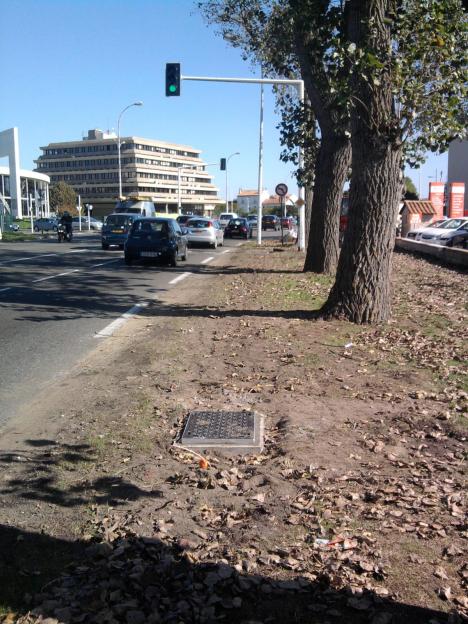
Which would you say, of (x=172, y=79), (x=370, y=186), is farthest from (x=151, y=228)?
(x=370, y=186)

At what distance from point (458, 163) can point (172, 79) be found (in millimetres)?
57487

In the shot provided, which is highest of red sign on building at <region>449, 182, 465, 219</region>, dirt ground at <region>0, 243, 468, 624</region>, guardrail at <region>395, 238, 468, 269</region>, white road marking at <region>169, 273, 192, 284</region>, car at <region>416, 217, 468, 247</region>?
red sign on building at <region>449, 182, 465, 219</region>

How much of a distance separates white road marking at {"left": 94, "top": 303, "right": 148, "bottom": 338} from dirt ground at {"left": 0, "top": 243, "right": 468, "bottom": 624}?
5.15 feet

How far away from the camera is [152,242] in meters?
21.3

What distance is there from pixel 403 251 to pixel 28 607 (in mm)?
28948

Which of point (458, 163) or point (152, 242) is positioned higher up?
point (458, 163)

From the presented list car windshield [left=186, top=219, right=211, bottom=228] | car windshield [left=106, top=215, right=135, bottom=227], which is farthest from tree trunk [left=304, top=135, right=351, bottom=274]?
car windshield [left=186, top=219, right=211, bottom=228]

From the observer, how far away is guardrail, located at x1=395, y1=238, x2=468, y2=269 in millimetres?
21172

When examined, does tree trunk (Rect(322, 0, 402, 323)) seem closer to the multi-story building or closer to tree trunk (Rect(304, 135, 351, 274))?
tree trunk (Rect(304, 135, 351, 274))

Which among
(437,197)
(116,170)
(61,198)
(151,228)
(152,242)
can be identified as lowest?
(152,242)

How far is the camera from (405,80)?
9.41 m

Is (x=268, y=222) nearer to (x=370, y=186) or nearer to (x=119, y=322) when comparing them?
(x=119, y=322)

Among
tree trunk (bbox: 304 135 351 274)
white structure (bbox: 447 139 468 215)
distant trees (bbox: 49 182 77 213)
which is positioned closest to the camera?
tree trunk (bbox: 304 135 351 274)

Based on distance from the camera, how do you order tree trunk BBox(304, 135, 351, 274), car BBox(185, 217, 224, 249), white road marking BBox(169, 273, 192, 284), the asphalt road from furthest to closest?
car BBox(185, 217, 224, 249) < white road marking BBox(169, 273, 192, 284) < tree trunk BBox(304, 135, 351, 274) < the asphalt road
